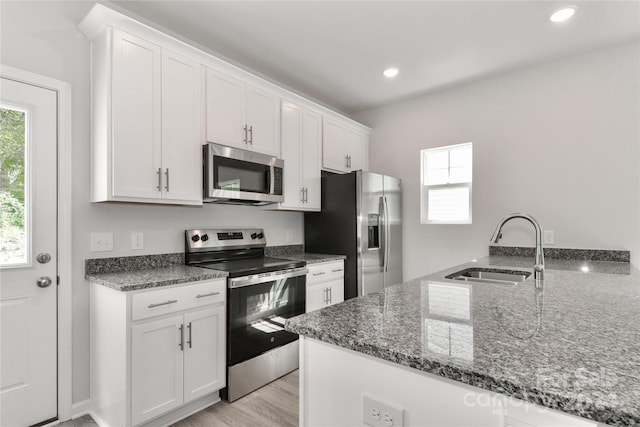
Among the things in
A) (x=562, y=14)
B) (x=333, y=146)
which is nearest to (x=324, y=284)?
(x=333, y=146)

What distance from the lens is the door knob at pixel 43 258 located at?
1.94 meters

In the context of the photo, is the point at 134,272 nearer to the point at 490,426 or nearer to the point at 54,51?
the point at 54,51

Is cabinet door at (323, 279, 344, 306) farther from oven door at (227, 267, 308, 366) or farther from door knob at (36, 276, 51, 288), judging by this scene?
door knob at (36, 276, 51, 288)

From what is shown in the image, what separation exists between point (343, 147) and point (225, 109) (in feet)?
5.22

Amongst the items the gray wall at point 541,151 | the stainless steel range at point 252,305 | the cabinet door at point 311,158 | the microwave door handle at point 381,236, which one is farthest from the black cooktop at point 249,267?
the gray wall at point 541,151

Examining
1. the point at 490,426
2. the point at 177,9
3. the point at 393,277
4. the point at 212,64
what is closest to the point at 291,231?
the point at 393,277

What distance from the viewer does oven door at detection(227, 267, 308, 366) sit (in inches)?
88.9

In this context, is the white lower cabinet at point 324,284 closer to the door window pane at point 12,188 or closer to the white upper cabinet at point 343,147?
the white upper cabinet at point 343,147

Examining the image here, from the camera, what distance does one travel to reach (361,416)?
32.4 inches

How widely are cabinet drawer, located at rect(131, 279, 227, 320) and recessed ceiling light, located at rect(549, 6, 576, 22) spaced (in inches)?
115

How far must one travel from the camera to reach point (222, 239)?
280 centimetres

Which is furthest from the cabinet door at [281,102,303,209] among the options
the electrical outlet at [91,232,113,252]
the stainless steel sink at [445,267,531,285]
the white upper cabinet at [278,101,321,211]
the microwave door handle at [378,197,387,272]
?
the stainless steel sink at [445,267,531,285]

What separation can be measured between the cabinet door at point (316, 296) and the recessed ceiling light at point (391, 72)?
2.10 meters

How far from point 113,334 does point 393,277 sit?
2676 millimetres
